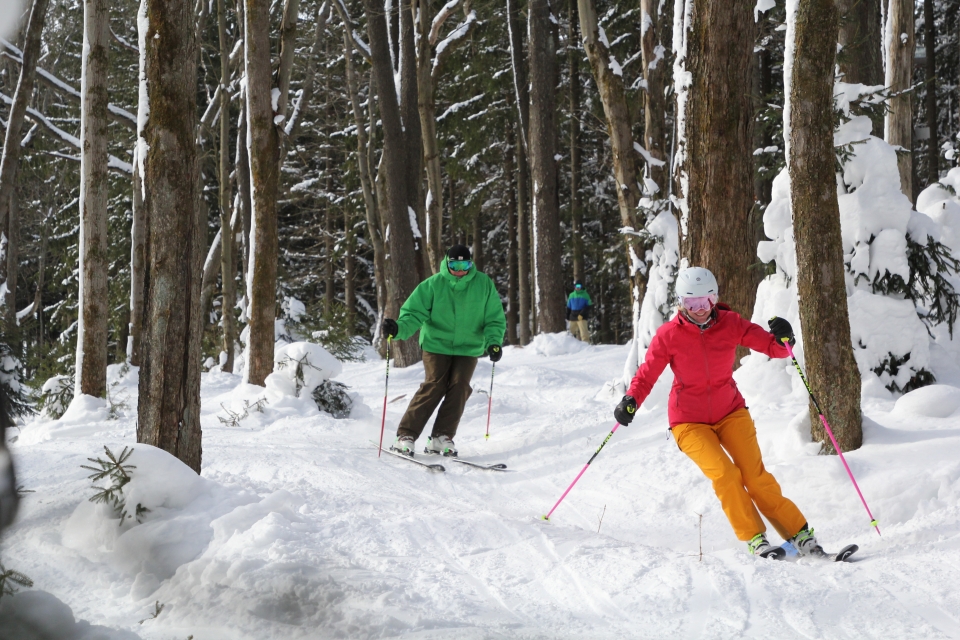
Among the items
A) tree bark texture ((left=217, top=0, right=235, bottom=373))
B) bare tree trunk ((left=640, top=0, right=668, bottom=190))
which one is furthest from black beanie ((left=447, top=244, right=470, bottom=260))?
tree bark texture ((left=217, top=0, right=235, bottom=373))

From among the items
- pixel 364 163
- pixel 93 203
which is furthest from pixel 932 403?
pixel 364 163

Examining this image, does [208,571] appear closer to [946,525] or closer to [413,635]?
[413,635]

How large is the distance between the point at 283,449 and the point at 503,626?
428 cm

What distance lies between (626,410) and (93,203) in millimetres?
7959

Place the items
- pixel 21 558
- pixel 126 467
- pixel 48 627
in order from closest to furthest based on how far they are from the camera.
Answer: pixel 48 627 < pixel 21 558 < pixel 126 467

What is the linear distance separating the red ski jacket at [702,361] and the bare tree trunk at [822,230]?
2.61 feet

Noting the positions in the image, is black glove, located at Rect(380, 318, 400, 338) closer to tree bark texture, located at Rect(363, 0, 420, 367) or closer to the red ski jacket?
the red ski jacket

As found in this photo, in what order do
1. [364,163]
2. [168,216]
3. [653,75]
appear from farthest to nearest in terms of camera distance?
[364,163], [653,75], [168,216]

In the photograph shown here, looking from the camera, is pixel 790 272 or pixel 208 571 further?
pixel 790 272

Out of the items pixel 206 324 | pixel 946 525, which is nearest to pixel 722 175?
pixel 946 525

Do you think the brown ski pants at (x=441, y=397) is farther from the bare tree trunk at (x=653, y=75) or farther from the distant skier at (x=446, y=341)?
the bare tree trunk at (x=653, y=75)

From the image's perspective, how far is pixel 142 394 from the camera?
4.77 metres

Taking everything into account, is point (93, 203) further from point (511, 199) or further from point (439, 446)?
point (511, 199)

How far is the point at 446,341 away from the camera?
25.0 ft
